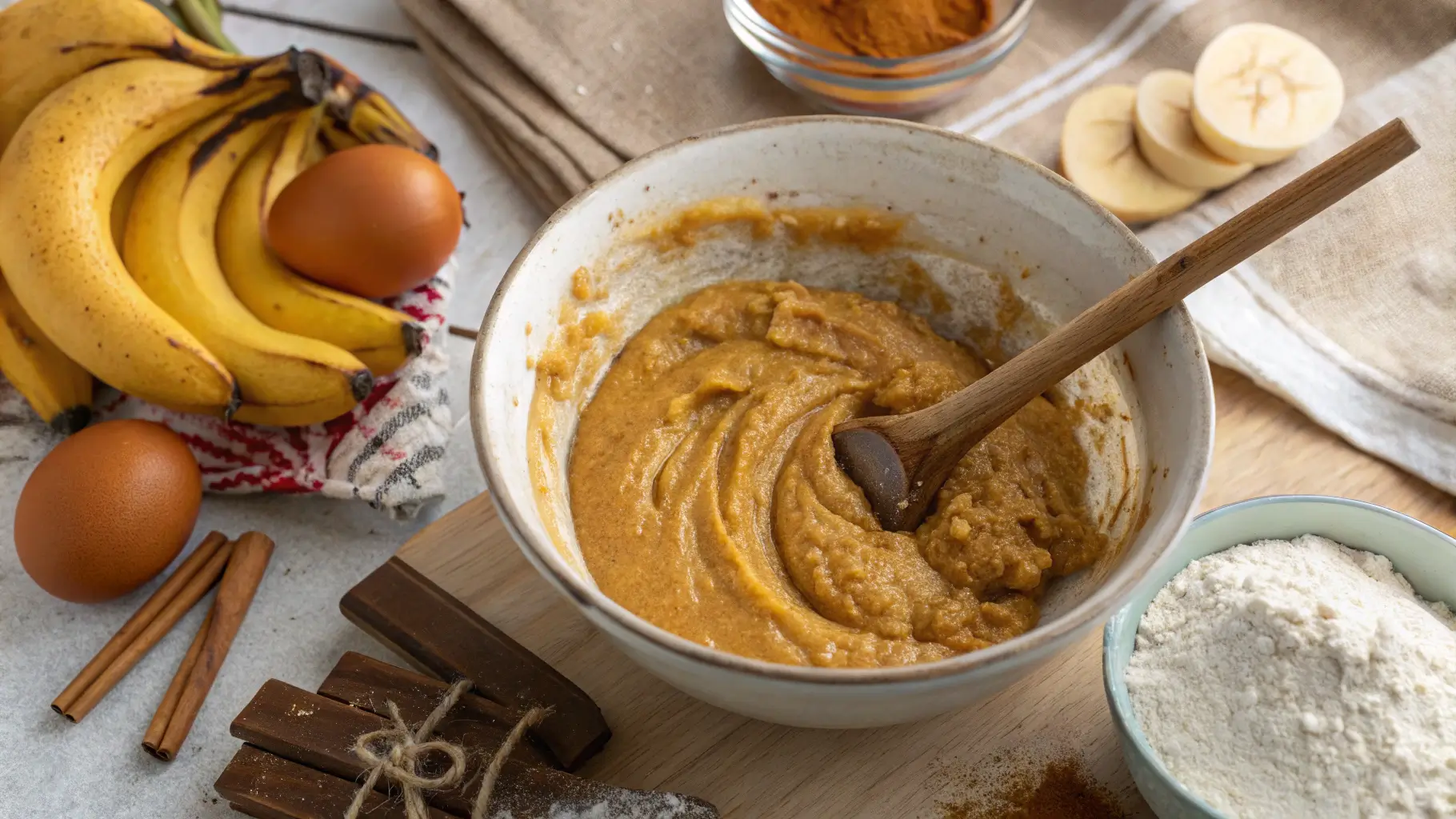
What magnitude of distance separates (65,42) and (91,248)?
51 cm

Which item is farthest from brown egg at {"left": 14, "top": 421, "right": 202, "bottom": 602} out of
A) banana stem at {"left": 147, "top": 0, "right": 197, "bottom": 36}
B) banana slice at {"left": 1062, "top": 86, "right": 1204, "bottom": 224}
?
banana slice at {"left": 1062, "top": 86, "right": 1204, "bottom": 224}

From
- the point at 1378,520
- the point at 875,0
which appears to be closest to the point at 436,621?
the point at 1378,520

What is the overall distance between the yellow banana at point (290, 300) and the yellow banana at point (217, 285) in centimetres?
3

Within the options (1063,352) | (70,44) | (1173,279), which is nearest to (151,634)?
(70,44)

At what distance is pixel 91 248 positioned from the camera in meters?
2.14

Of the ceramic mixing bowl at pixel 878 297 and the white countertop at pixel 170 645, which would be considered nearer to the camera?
the ceramic mixing bowl at pixel 878 297

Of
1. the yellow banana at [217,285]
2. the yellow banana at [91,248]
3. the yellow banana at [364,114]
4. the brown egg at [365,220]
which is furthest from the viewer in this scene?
the yellow banana at [364,114]

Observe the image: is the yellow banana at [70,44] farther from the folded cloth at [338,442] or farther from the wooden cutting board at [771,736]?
the wooden cutting board at [771,736]

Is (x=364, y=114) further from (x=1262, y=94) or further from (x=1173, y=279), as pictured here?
(x=1262, y=94)

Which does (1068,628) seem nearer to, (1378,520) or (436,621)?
(1378,520)

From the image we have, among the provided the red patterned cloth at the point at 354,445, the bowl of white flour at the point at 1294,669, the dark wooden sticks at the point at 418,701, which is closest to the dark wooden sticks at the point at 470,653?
the dark wooden sticks at the point at 418,701

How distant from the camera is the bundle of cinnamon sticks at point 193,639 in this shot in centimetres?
207

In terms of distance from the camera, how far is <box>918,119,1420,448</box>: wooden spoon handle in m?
1.52

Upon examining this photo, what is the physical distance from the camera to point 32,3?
7.73ft
